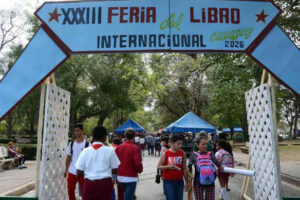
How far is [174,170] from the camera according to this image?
4781 mm

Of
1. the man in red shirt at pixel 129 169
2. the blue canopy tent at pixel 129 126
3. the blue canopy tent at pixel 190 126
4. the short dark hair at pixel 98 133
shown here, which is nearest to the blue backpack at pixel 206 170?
the man in red shirt at pixel 129 169

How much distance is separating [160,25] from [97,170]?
3.20 metres

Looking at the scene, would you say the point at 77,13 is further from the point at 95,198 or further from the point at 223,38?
the point at 95,198

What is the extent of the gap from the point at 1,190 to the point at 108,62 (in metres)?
14.2

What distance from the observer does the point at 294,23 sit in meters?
10.7

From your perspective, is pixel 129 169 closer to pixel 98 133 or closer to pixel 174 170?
pixel 174 170

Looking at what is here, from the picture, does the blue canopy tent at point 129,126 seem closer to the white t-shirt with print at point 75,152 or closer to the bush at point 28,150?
the bush at point 28,150

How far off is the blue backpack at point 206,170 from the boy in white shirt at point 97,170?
5.22 feet

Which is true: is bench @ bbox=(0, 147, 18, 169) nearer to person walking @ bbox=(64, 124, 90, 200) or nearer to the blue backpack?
person walking @ bbox=(64, 124, 90, 200)

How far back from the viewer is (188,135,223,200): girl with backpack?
4812mm

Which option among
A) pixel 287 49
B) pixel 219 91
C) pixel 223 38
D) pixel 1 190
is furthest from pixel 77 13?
pixel 219 91

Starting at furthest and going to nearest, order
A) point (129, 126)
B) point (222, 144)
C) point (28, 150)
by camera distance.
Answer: point (129, 126) → point (28, 150) → point (222, 144)

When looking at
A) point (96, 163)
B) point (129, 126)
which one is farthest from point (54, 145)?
point (129, 126)

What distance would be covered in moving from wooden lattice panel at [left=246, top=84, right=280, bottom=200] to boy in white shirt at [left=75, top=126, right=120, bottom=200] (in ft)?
9.89
